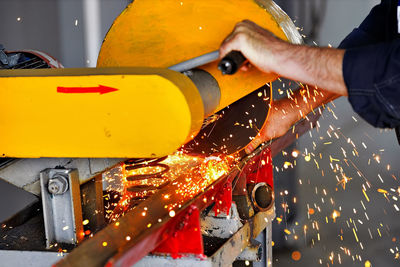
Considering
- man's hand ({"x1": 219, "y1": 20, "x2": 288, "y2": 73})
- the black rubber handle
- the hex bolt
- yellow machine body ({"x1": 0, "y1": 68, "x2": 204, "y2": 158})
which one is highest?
man's hand ({"x1": 219, "y1": 20, "x2": 288, "y2": 73})

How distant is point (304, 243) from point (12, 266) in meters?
3.00

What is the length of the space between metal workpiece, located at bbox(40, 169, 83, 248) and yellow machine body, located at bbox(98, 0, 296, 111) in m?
0.47

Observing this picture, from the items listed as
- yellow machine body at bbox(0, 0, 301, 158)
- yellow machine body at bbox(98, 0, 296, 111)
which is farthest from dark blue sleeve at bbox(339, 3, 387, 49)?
yellow machine body at bbox(0, 0, 301, 158)

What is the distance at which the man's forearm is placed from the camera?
144cm

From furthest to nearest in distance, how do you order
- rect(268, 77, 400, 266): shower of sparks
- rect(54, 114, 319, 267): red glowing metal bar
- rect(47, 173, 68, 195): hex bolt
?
rect(268, 77, 400, 266): shower of sparks → rect(47, 173, 68, 195): hex bolt → rect(54, 114, 319, 267): red glowing metal bar

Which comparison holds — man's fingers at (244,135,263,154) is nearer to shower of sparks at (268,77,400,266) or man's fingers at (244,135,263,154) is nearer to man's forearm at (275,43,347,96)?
man's forearm at (275,43,347,96)

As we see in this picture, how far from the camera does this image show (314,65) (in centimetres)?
146

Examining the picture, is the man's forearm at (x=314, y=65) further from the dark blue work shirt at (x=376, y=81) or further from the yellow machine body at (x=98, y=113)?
the yellow machine body at (x=98, y=113)

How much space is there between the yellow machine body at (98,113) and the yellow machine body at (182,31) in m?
0.41

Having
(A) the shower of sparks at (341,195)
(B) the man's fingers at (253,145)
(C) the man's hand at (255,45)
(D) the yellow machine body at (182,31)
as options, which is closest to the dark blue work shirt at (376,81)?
(C) the man's hand at (255,45)

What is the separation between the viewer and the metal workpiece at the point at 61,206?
59.9 inches

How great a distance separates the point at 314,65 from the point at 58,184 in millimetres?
782

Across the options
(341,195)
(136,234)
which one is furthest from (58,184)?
(341,195)

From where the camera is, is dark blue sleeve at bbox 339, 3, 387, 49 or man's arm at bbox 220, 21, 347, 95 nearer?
man's arm at bbox 220, 21, 347, 95
